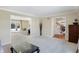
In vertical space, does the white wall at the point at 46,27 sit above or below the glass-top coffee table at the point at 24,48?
above

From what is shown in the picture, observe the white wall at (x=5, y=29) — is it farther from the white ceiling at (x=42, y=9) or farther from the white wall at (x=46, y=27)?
the white wall at (x=46, y=27)

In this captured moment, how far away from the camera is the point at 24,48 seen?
158cm

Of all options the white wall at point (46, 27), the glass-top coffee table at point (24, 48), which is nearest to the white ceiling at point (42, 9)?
the white wall at point (46, 27)

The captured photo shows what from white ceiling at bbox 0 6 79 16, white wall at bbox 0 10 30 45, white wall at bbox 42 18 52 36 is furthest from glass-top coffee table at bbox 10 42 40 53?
white ceiling at bbox 0 6 79 16

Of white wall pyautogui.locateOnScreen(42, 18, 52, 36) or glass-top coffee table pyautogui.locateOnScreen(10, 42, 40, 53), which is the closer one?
glass-top coffee table pyautogui.locateOnScreen(10, 42, 40, 53)

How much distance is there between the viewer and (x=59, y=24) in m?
1.73

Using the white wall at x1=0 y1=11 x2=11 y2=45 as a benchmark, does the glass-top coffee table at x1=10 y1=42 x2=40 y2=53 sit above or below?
below

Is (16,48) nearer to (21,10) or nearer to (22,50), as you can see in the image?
(22,50)

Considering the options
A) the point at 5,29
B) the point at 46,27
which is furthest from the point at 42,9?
the point at 5,29

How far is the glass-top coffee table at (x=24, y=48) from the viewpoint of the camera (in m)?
1.55

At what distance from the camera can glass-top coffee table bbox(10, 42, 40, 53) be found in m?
1.55

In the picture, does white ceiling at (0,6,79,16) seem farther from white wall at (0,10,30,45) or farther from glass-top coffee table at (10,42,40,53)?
glass-top coffee table at (10,42,40,53)

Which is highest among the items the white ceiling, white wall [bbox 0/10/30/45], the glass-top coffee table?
the white ceiling
